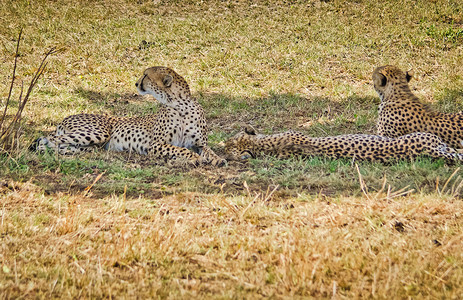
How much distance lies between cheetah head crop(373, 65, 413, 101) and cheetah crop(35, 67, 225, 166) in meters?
2.30

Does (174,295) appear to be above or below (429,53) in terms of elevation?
below

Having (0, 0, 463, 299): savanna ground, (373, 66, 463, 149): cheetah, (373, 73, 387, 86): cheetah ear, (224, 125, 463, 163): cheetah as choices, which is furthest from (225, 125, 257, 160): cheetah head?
(373, 73, 387, 86): cheetah ear

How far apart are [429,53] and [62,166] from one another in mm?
8093

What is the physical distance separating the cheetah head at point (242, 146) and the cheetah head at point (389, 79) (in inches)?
70.3

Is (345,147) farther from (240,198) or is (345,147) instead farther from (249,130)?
(240,198)

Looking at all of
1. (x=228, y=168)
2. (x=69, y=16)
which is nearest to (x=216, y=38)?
(x=69, y=16)

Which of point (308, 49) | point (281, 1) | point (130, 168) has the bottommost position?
point (130, 168)

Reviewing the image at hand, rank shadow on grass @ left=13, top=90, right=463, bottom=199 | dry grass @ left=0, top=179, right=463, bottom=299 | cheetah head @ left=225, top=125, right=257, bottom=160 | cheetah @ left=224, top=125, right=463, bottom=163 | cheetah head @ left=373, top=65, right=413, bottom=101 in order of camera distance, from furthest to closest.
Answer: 1. cheetah head @ left=373, top=65, right=413, bottom=101
2. cheetah head @ left=225, top=125, right=257, bottom=160
3. cheetah @ left=224, top=125, right=463, bottom=163
4. shadow on grass @ left=13, top=90, right=463, bottom=199
5. dry grass @ left=0, top=179, right=463, bottom=299

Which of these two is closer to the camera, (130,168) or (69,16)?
(130,168)

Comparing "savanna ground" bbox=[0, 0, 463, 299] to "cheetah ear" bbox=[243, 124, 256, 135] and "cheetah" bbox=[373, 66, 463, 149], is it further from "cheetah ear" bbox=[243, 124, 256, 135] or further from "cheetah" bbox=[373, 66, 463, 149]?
"cheetah" bbox=[373, 66, 463, 149]

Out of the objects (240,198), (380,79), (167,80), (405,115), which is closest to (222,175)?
(240,198)

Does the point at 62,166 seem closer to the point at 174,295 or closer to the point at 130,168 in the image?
the point at 130,168

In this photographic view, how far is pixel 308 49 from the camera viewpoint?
36.7ft

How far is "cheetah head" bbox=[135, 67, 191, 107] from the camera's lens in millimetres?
6621
